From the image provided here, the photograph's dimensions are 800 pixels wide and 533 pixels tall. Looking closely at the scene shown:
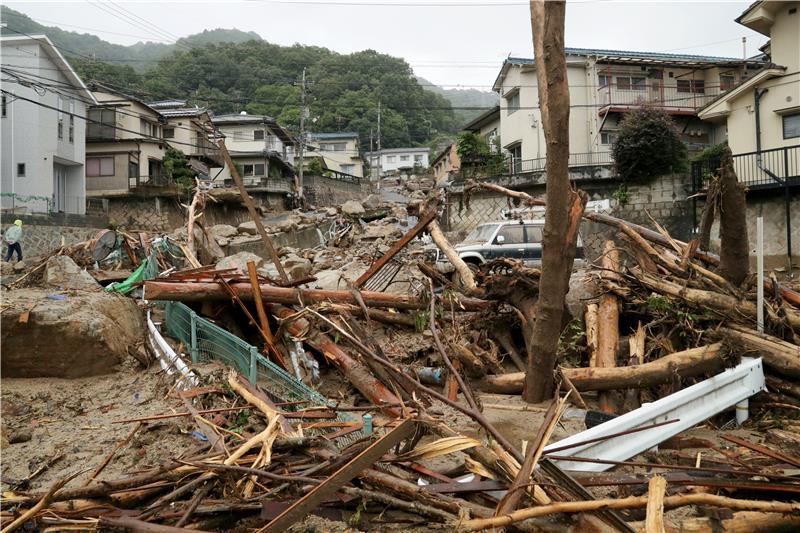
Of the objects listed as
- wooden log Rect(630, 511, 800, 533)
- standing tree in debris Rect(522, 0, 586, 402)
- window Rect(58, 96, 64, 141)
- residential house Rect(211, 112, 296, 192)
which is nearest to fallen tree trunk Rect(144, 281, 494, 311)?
standing tree in debris Rect(522, 0, 586, 402)

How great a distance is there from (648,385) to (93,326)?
19.6 ft

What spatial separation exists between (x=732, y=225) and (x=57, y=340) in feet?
23.5

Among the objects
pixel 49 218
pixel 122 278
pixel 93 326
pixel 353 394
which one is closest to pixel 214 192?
pixel 49 218

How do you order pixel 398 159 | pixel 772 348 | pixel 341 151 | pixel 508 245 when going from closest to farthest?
pixel 772 348 < pixel 508 245 < pixel 341 151 < pixel 398 159

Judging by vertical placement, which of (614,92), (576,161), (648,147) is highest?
(614,92)

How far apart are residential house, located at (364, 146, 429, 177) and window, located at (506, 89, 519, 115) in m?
35.9

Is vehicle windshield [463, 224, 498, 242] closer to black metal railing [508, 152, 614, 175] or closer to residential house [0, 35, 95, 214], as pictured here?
black metal railing [508, 152, 614, 175]

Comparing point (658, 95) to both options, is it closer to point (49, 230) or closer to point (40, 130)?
point (49, 230)

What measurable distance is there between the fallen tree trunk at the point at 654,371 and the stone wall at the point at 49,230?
57.4ft

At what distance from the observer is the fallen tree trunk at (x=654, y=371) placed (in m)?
4.43

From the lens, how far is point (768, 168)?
569 inches

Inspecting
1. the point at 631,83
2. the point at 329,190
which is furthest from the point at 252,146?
the point at 631,83

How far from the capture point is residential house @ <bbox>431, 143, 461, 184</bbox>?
39.7 meters

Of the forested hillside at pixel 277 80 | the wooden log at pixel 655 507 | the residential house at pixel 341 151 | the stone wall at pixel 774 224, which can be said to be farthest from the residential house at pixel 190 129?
the wooden log at pixel 655 507
